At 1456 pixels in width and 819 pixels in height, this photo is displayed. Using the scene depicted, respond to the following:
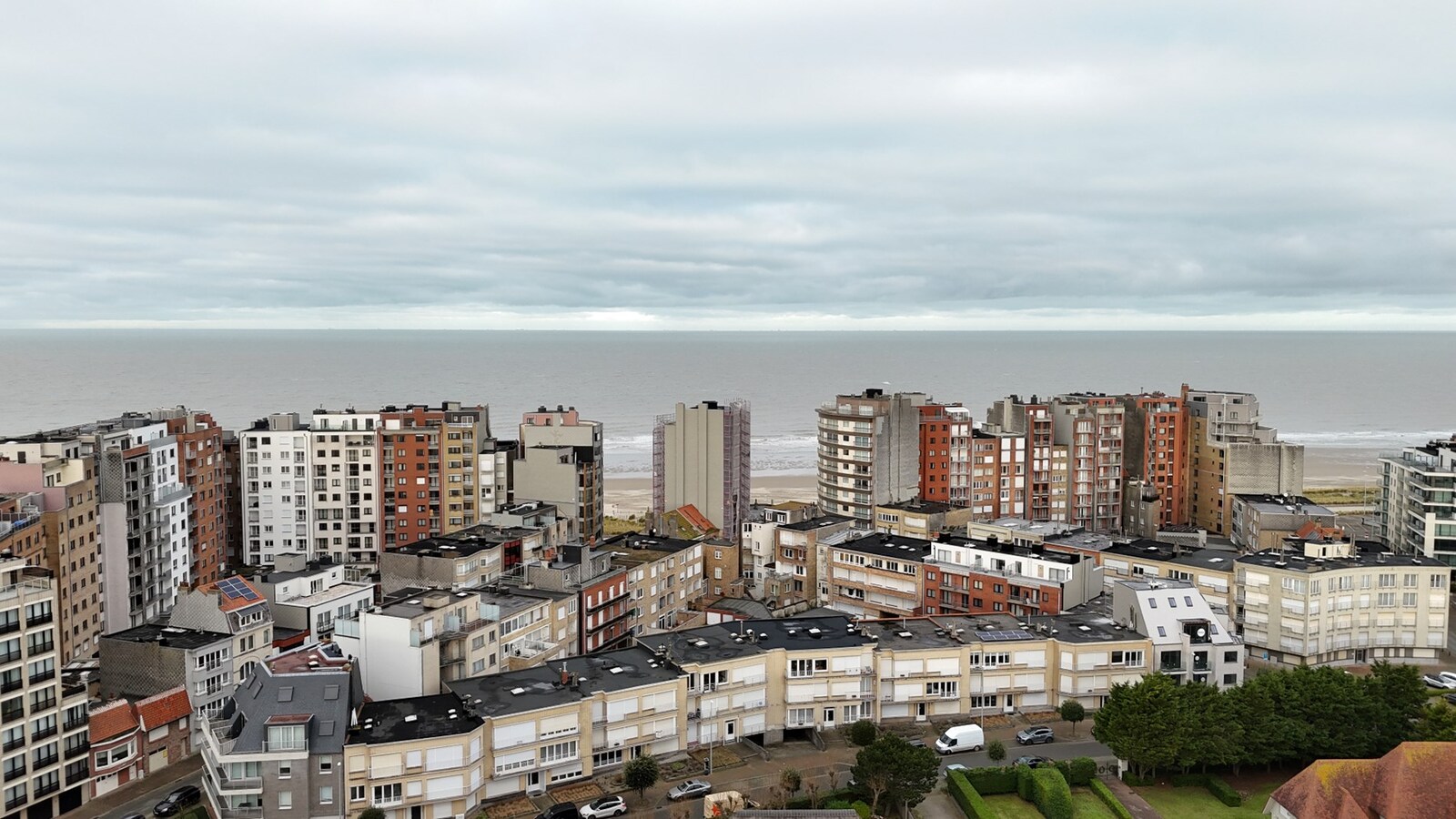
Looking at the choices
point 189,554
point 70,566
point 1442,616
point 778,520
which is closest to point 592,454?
point 778,520

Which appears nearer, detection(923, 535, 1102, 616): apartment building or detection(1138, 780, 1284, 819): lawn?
detection(1138, 780, 1284, 819): lawn

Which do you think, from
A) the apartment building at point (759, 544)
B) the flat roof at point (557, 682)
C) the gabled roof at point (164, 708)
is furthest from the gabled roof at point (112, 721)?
the apartment building at point (759, 544)

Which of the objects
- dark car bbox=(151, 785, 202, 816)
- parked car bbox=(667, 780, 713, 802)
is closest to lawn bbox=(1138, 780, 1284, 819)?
parked car bbox=(667, 780, 713, 802)

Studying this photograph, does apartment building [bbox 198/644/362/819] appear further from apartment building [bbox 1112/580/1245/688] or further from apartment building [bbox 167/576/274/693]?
apartment building [bbox 1112/580/1245/688]

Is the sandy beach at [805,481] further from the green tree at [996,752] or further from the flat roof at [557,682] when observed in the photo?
the green tree at [996,752]

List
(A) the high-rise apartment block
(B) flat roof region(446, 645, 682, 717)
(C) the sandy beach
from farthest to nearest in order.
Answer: (C) the sandy beach
(A) the high-rise apartment block
(B) flat roof region(446, 645, 682, 717)

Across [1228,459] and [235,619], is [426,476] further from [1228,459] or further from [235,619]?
[1228,459]

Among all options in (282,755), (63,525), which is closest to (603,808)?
(282,755)

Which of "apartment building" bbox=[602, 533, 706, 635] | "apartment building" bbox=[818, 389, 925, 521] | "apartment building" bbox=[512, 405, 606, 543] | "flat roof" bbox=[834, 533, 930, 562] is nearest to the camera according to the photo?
"apartment building" bbox=[602, 533, 706, 635]

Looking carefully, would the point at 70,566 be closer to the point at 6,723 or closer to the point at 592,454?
the point at 6,723
